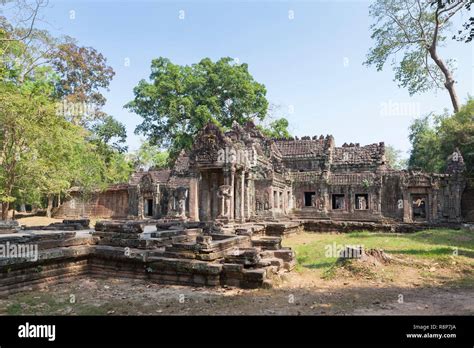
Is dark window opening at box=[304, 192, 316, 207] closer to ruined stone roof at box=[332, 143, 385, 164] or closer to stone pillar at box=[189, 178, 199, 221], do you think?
ruined stone roof at box=[332, 143, 385, 164]

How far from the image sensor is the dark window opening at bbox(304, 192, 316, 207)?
25.3m

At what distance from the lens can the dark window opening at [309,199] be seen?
25.3m

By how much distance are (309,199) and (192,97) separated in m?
15.0

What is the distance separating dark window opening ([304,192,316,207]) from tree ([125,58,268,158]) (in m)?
10.8

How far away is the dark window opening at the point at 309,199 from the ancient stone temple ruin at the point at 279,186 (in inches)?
3.1

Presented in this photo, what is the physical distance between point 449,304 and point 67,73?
1349 inches

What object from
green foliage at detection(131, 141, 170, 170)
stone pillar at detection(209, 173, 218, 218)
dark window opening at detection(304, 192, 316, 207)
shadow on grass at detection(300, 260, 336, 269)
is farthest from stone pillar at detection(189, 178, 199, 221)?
green foliage at detection(131, 141, 170, 170)

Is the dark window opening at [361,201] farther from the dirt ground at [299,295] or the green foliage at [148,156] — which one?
the green foliage at [148,156]

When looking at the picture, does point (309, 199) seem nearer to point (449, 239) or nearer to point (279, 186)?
point (279, 186)

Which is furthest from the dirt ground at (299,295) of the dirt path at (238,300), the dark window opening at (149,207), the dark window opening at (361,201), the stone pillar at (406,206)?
the dark window opening at (149,207)

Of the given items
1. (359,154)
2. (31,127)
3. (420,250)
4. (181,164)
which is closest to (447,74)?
(359,154)
